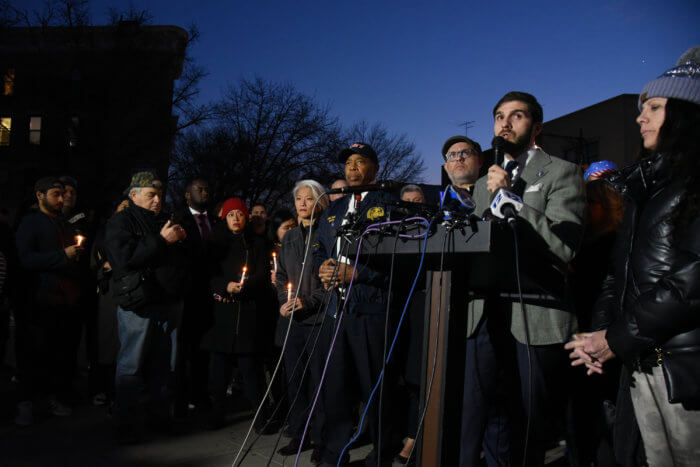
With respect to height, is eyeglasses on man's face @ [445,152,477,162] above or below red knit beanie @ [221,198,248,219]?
above

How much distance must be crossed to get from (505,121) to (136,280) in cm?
322

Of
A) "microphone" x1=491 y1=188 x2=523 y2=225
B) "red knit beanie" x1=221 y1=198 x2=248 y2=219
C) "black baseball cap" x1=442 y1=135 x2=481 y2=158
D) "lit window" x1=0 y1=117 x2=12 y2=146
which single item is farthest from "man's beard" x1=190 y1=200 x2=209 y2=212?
"lit window" x1=0 y1=117 x2=12 y2=146

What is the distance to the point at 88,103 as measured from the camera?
26.5 m

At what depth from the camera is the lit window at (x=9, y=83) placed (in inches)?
1077

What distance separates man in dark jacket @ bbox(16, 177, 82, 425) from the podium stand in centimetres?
419

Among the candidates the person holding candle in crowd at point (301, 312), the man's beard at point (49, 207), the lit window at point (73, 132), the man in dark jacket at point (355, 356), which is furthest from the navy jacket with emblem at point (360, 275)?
the lit window at point (73, 132)

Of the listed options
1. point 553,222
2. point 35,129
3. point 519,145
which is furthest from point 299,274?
point 35,129

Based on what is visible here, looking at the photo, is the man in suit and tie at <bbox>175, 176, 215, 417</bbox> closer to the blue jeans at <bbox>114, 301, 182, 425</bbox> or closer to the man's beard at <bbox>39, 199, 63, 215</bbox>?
the blue jeans at <bbox>114, 301, 182, 425</bbox>

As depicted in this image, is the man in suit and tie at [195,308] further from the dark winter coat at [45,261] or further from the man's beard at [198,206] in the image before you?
the dark winter coat at [45,261]

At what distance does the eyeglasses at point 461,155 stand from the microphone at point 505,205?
7.26 feet

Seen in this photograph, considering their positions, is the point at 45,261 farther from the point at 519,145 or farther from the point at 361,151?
the point at 519,145

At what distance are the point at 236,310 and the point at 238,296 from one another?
14cm

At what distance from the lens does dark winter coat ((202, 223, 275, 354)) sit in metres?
4.93

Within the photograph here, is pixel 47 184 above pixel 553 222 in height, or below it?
above
